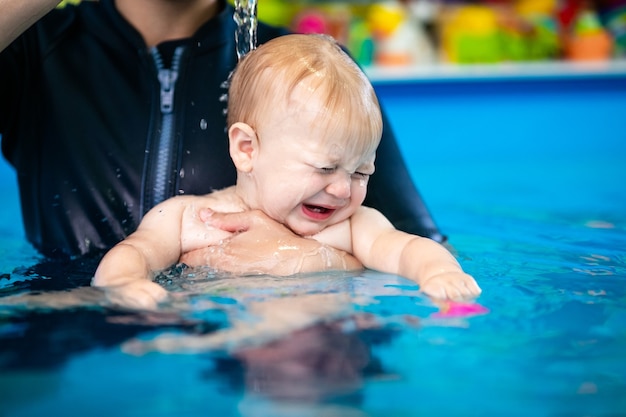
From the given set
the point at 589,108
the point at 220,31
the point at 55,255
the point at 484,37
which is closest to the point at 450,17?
the point at 484,37

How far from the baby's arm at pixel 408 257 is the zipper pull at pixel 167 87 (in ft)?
1.66

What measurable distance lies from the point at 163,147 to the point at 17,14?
41 centimetres

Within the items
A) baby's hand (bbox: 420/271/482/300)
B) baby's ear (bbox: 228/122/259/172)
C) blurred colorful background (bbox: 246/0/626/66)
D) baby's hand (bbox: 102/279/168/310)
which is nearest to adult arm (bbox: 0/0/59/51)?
baby's ear (bbox: 228/122/259/172)

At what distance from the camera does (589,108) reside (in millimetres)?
4254

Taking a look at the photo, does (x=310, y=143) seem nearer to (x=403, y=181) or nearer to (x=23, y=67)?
(x=403, y=181)

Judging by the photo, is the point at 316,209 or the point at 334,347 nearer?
the point at 334,347

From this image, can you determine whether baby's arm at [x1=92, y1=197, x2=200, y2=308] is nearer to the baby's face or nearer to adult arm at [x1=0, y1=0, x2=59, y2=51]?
the baby's face

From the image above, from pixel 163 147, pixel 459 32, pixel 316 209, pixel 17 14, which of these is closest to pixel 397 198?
pixel 316 209

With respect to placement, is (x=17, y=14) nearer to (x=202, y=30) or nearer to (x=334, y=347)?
(x=202, y=30)

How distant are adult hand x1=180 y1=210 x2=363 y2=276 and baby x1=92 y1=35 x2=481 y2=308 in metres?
0.01

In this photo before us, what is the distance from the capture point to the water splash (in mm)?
1935

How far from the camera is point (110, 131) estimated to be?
1.88m

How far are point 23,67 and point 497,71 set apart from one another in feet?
9.11

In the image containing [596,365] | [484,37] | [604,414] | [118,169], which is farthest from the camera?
[484,37]
